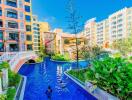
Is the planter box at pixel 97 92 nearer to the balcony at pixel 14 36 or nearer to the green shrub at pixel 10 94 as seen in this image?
the green shrub at pixel 10 94

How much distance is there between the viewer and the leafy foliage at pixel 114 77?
11578 millimetres

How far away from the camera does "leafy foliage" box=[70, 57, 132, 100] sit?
1158 centimetres

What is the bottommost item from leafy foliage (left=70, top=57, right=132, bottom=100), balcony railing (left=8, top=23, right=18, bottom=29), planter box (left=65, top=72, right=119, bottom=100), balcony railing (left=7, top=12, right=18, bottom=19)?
planter box (left=65, top=72, right=119, bottom=100)

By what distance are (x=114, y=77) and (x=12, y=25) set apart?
3289 centimetres

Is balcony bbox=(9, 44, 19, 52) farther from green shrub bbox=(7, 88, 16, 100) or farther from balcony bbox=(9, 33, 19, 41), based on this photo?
green shrub bbox=(7, 88, 16, 100)

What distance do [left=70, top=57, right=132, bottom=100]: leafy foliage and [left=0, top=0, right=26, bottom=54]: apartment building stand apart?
28.5 metres

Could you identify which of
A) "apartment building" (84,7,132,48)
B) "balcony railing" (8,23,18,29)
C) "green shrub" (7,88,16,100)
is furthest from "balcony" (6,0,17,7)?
"green shrub" (7,88,16,100)


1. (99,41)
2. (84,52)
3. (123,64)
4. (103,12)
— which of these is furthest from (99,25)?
(123,64)

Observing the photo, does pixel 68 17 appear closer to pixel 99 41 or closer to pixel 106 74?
pixel 106 74

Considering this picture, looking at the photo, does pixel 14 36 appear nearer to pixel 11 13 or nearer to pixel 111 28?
pixel 11 13

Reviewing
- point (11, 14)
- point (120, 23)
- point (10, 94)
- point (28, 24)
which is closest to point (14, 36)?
point (11, 14)

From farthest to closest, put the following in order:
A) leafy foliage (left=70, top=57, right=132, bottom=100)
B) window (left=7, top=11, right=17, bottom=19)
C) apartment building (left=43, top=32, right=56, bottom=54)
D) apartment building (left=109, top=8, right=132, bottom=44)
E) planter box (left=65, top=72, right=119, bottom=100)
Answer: apartment building (left=109, top=8, right=132, bottom=44) → apartment building (left=43, top=32, right=56, bottom=54) → window (left=7, top=11, right=17, bottom=19) → planter box (left=65, top=72, right=119, bottom=100) → leafy foliage (left=70, top=57, right=132, bottom=100)

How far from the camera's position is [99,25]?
97.4m

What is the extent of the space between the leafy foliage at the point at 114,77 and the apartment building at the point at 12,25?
28534mm
